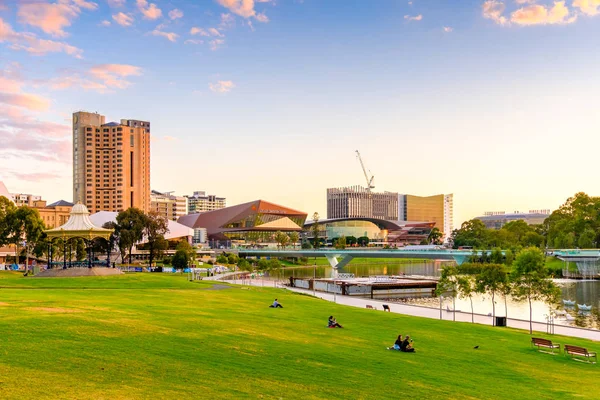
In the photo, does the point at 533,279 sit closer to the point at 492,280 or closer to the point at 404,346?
the point at 492,280

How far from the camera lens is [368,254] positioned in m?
128

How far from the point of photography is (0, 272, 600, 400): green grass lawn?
1459cm

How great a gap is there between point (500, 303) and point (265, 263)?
66755 mm

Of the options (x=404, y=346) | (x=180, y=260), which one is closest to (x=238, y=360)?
(x=404, y=346)

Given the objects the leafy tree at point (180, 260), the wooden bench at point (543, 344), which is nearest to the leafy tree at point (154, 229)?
the leafy tree at point (180, 260)

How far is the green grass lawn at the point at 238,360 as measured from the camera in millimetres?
14594

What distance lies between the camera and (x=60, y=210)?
181500 millimetres

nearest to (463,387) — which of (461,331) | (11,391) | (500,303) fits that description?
Answer: (11,391)

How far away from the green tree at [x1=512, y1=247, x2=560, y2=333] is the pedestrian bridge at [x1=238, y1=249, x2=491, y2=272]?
64.9 metres

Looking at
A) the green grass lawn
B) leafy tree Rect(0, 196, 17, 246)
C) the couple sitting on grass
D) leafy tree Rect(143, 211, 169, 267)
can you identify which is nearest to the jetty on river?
leafy tree Rect(143, 211, 169, 267)

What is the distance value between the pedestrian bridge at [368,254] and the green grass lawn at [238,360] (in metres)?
81.7

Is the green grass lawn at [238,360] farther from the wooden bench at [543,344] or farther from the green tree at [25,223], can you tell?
the green tree at [25,223]

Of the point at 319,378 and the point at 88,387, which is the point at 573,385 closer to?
the point at 319,378

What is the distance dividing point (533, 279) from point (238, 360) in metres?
29.4
